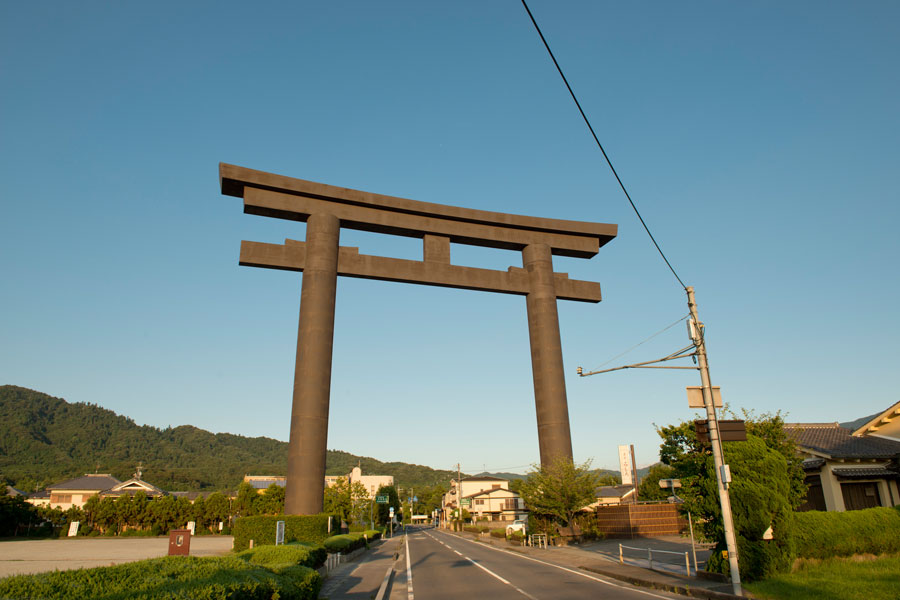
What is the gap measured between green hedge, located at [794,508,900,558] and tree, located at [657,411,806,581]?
0.71m

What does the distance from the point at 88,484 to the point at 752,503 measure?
105 metres

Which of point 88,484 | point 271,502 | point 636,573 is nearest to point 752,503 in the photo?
point 636,573

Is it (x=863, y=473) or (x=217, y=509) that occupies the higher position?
(x=863, y=473)

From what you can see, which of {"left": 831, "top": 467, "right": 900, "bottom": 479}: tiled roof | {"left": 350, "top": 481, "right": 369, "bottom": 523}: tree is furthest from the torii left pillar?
{"left": 350, "top": 481, "right": 369, "bottom": 523}: tree

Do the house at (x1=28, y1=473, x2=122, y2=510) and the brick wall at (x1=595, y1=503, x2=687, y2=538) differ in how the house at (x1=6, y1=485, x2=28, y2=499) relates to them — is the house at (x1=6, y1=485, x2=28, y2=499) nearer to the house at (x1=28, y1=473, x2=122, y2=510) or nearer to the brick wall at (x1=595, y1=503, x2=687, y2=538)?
the house at (x1=28, y1=473, x2=122, y2=510)

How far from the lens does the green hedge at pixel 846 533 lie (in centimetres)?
1559

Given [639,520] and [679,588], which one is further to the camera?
[639,520]

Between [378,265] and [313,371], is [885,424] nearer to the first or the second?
[378,265]

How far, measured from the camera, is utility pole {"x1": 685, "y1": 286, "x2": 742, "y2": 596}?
45.6 feet

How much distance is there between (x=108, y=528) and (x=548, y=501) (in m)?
59.5

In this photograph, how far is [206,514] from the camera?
6825 cm

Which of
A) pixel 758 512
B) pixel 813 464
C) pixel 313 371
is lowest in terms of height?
pixel 758 512

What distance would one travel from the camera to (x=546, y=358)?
32875mm

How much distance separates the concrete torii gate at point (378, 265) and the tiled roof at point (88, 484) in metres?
83.4
